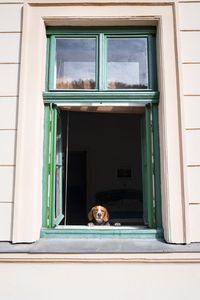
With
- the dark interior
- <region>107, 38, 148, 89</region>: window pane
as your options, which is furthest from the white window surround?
the dark interior

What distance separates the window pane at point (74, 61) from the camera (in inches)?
96.0

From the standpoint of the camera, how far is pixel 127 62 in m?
2.48

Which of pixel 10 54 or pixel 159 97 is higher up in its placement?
pixel 10 54

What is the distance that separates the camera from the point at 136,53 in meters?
2.48

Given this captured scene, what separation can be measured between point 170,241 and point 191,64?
1.58 meters

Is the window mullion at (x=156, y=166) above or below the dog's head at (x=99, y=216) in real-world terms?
above

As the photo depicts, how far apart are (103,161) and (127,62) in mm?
4759

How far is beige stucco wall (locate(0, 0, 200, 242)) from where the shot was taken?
213 centimetres

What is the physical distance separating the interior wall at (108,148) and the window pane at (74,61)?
4.28m

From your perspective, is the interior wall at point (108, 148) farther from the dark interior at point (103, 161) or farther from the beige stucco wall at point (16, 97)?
the beige stucco wall at point (16, 97)
